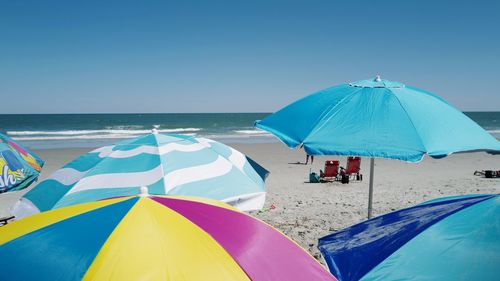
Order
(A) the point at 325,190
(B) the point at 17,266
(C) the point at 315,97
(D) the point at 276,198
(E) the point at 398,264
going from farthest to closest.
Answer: (A) the point at 325,190
(D) the point at 276,198
(C) the point at 315,97
(E) the point at 398,264
(B) the point at 17,266

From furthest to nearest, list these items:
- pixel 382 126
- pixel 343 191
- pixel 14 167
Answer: pixel 343 191, pixel 14 167, pixel 382 126

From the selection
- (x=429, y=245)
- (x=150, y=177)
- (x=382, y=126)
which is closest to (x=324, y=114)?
(x=382, y=126)

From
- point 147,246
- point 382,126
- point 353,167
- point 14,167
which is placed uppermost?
point 382,126

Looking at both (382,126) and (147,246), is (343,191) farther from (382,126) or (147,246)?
(147,246)

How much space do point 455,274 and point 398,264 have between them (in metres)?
0.31

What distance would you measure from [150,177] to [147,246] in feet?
5.16

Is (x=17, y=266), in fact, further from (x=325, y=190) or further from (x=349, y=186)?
(x=349, y=186)

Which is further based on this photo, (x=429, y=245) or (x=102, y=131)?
(x=102, y=131)

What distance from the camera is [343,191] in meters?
10.5

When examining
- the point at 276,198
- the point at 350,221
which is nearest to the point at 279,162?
the point at 276,198

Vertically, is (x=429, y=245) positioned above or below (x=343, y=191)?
above

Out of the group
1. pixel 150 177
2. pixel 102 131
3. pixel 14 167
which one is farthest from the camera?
pixel 102 131

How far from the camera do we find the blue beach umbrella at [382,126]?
9.48 feet

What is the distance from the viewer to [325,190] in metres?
10.7
